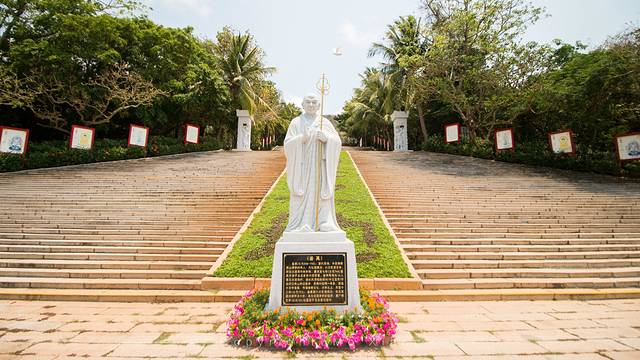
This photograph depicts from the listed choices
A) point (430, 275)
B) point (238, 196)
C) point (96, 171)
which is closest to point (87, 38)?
point (96, 171)

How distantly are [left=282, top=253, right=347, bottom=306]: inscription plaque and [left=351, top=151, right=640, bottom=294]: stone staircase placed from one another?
8.66 feet

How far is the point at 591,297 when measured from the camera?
231 inches

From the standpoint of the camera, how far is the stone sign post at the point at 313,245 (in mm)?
4203

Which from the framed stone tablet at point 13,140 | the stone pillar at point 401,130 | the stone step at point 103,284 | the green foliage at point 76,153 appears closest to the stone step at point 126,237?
the stone step at point 103,284

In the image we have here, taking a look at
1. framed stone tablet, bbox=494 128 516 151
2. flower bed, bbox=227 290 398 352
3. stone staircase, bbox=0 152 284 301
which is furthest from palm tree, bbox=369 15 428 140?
flower bed, bbox=227 290 398 352

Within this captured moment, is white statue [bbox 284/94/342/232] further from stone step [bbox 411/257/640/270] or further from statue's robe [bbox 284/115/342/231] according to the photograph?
stone step [bbox 411/257/640/270]

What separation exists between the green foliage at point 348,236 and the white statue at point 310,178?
7.07 ft

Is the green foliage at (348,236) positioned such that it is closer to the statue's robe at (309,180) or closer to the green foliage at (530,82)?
the statue's robe at (309,180)

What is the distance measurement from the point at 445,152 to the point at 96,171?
21.9m

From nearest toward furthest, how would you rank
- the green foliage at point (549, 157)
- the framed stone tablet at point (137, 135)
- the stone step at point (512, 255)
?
the stone step at point (512, 255)
the green foliage at point (549, 157)
the framed stone tablet at point (137, 135)

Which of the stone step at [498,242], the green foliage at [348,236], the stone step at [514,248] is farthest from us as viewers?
the stone step at [498,242]

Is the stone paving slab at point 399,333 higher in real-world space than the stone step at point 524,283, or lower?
lower

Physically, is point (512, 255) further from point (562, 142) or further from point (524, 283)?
point (562, 142)

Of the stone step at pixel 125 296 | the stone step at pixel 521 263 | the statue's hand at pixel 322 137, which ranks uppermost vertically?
the statue's hand at pixel 322 137
